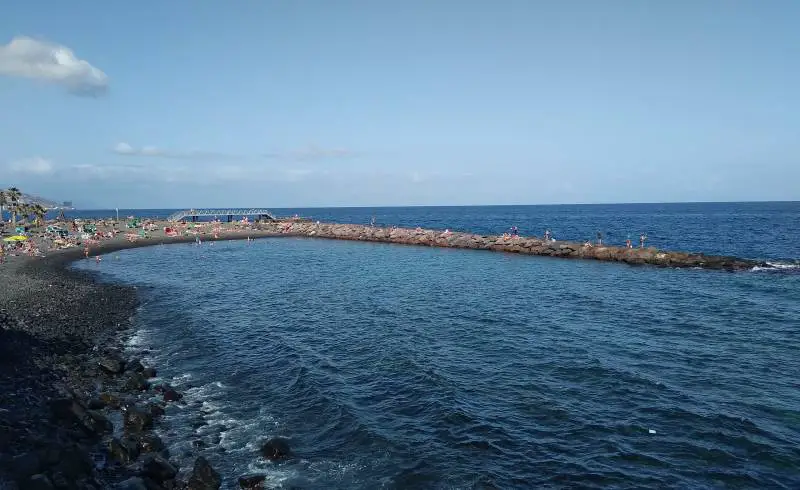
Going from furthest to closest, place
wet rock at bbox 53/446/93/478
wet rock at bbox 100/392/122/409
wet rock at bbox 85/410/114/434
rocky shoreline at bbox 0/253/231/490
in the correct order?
wet rock at bbox 100/392/122/409 < wet rock at bbox 85/410/114/434 < rocky shoreline at bbox 0/253/231/490 < wet rock at bbox 53/446/93/478

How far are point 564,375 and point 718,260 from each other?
1577 inches

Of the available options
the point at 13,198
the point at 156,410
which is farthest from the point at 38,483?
the point at 13,198

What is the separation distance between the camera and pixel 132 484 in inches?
480

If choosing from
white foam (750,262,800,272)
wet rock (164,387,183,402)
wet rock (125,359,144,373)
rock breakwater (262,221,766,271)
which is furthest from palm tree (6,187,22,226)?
white foam (750,262,800,272)

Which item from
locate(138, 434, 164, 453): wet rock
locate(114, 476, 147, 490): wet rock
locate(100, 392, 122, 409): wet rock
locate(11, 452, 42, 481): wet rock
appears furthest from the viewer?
locate(100, 392, 122, 409): wet rock

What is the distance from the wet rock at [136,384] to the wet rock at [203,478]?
8.59 meters

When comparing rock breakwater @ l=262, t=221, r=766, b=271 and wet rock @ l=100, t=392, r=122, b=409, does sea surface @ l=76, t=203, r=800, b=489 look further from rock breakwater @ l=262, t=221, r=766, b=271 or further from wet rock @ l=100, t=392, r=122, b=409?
rock breakwater @ l=262, t=221, r=766, b=271

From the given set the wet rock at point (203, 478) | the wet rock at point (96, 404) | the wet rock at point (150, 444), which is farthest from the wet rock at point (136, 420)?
the wet rock at point (203, 478)

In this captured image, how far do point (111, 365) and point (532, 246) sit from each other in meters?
54.5

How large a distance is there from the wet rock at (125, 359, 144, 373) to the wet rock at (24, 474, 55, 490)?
11.8 m

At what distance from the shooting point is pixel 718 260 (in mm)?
49688

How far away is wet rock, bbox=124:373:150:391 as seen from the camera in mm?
19906

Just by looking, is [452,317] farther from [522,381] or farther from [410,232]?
[410,232]

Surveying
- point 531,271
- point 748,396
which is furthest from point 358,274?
point 748,396
